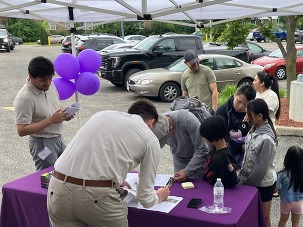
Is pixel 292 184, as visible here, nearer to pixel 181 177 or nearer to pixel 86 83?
pixel 181 177

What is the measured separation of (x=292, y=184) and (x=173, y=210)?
1332mm

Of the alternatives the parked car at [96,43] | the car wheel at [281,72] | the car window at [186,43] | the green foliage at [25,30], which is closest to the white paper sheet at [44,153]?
the car window at [186,43]

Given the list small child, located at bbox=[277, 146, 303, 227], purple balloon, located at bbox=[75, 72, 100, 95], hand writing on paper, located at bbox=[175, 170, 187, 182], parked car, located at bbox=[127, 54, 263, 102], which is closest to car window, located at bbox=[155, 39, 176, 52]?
parked car, located at bbox=[127, 54, 263, 102]

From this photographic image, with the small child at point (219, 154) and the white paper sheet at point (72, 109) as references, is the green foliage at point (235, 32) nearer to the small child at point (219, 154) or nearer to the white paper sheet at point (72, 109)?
the white paper sheet at point (72, 109)

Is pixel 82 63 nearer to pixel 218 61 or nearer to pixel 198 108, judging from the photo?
pixel 198 108

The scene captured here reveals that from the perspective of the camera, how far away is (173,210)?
277 centimetres

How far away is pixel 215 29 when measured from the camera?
378 inches

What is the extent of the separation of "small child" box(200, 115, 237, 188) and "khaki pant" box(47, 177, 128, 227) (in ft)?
3.02

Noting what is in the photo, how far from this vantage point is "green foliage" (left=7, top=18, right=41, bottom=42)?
50.3 metres

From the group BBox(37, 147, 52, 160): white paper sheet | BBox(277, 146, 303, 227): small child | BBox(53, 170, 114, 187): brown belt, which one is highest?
BBox(53, 170, 114, 187): brown belt

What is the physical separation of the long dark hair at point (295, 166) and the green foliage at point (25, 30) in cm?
5101

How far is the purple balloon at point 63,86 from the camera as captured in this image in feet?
14.2

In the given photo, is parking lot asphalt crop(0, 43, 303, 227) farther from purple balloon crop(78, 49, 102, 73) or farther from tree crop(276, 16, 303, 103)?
tree crop(276, 16, 303, 103)

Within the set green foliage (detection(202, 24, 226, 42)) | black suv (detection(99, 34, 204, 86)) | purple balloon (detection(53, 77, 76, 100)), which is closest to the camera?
purple balloon (detection(53, 77, 76, 100))
